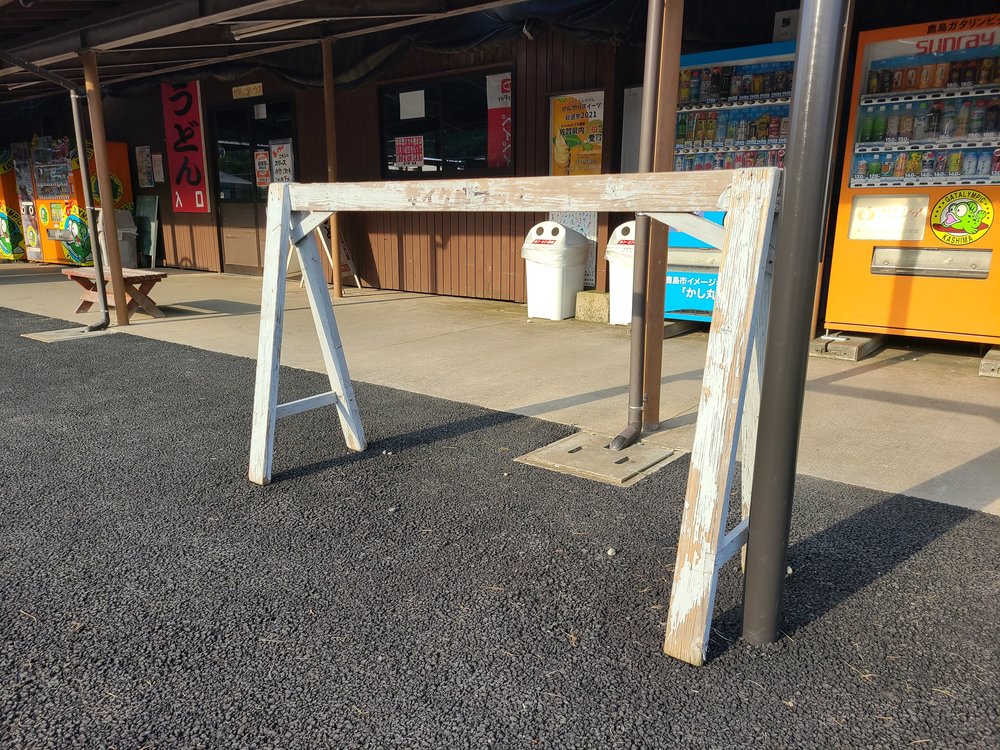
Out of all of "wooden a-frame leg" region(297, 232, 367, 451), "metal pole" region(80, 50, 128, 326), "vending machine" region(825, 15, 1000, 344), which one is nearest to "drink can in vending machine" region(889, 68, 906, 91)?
"vending machine" region(825, 15, 1000, 344)

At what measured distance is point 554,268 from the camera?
23.0 ft

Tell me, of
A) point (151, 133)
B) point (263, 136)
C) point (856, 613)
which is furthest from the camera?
point (151, 133)

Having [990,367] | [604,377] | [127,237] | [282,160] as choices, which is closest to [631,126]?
[604,377]

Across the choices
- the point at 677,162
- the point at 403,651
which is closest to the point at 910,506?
the point at 403,651

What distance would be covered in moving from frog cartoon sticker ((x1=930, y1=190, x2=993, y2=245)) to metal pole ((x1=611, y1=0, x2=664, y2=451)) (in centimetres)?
286

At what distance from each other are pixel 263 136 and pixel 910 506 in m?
9.70

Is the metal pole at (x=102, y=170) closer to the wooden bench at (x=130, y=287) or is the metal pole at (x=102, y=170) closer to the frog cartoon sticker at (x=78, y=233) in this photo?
the wooden bench at (x=130, y=287)

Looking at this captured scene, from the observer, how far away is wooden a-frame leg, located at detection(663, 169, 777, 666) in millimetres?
1928

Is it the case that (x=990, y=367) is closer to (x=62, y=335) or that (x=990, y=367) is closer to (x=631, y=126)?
(x=631, y=126)

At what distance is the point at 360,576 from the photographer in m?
2.47

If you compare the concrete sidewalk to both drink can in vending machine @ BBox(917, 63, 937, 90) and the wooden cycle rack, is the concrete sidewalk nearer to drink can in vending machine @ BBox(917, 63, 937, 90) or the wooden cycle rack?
the wooden cycle rack

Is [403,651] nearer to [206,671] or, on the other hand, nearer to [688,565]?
[206,671]

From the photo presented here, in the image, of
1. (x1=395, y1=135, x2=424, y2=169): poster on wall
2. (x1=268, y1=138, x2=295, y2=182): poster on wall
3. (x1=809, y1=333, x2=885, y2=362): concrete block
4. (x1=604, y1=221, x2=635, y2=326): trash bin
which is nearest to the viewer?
(x1=809, y1=333, x2=885, y2=362): concrete block

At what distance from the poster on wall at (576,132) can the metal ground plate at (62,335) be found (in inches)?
183
